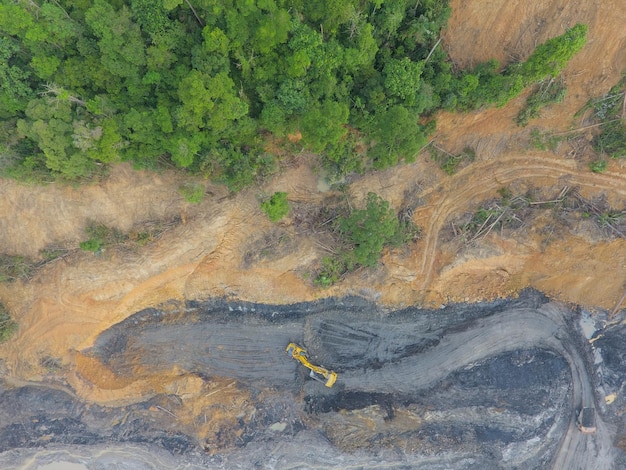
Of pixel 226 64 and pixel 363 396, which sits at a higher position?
pixel 226 64

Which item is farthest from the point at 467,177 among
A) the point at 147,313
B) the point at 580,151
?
the point at 147,313

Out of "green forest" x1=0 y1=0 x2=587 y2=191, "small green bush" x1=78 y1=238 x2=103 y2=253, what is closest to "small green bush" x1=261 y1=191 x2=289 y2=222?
"green forest" x1=0 y1=0 x2=587 y2=191

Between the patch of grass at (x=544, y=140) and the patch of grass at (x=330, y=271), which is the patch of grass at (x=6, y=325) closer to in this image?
the patch of grass at (x=330, y=271)

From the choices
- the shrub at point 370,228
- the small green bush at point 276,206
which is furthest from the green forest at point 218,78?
the shrub at point 370,228

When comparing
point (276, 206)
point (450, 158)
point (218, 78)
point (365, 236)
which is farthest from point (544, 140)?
point (218, 78)

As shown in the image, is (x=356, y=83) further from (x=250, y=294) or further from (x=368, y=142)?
(x=250, y=294)

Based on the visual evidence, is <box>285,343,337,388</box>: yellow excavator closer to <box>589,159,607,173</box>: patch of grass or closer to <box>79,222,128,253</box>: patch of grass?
<box>79,222,128,253</box>: patch of grass
